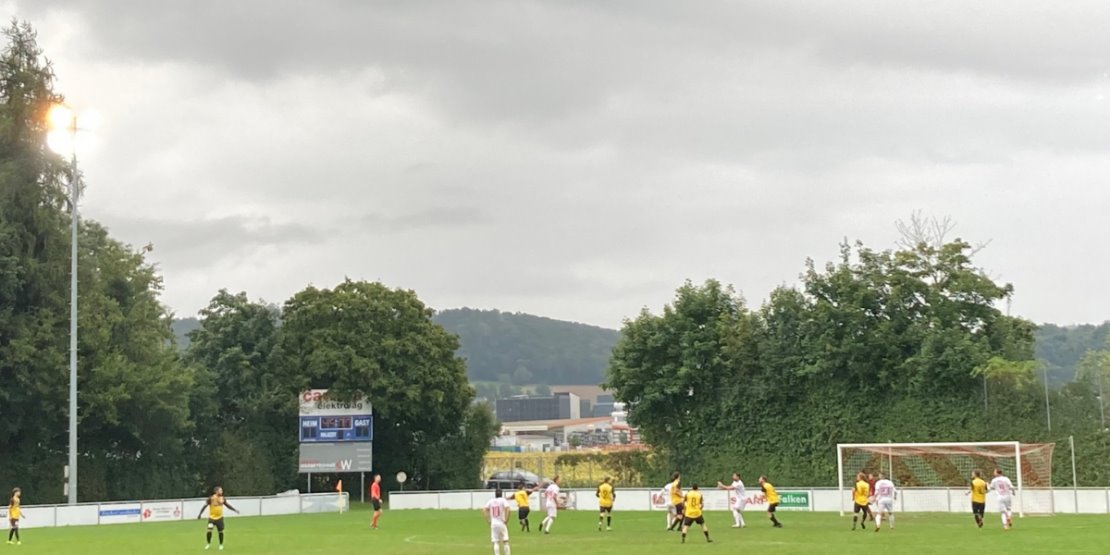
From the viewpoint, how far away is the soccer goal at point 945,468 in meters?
46.0

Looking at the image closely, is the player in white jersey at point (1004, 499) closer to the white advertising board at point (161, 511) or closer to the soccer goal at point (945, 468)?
the soccer goal at point (945, 468)

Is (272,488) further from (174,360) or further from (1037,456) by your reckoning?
(1037,456)

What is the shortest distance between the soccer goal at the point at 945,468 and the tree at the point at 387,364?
24.3 m

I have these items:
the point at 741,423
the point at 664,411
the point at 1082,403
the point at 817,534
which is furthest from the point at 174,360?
the point at 1082,403

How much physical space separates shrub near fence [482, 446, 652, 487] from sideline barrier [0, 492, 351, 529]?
1304cm

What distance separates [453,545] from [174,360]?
114ft

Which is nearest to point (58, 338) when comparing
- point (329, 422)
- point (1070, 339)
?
point (329, 422)

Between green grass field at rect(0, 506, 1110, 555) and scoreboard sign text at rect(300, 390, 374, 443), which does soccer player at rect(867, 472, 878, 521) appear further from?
scoreboard sign text at rect(300, 390, 374, 443)

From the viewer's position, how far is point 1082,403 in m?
50.6

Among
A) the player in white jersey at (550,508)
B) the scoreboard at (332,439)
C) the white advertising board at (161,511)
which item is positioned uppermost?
the scoreboard at (332,439)

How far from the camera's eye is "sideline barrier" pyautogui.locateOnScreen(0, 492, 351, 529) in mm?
49500

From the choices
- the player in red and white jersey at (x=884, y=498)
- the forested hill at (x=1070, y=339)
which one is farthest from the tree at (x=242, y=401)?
the forested hill at (x=1070, y=339)

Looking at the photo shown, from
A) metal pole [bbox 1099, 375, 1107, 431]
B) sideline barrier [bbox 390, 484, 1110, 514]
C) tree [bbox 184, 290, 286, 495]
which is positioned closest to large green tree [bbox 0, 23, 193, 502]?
tree [bbox 184, 290, 286, 495]

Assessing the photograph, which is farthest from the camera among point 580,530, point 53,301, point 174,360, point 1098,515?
point 174,360
